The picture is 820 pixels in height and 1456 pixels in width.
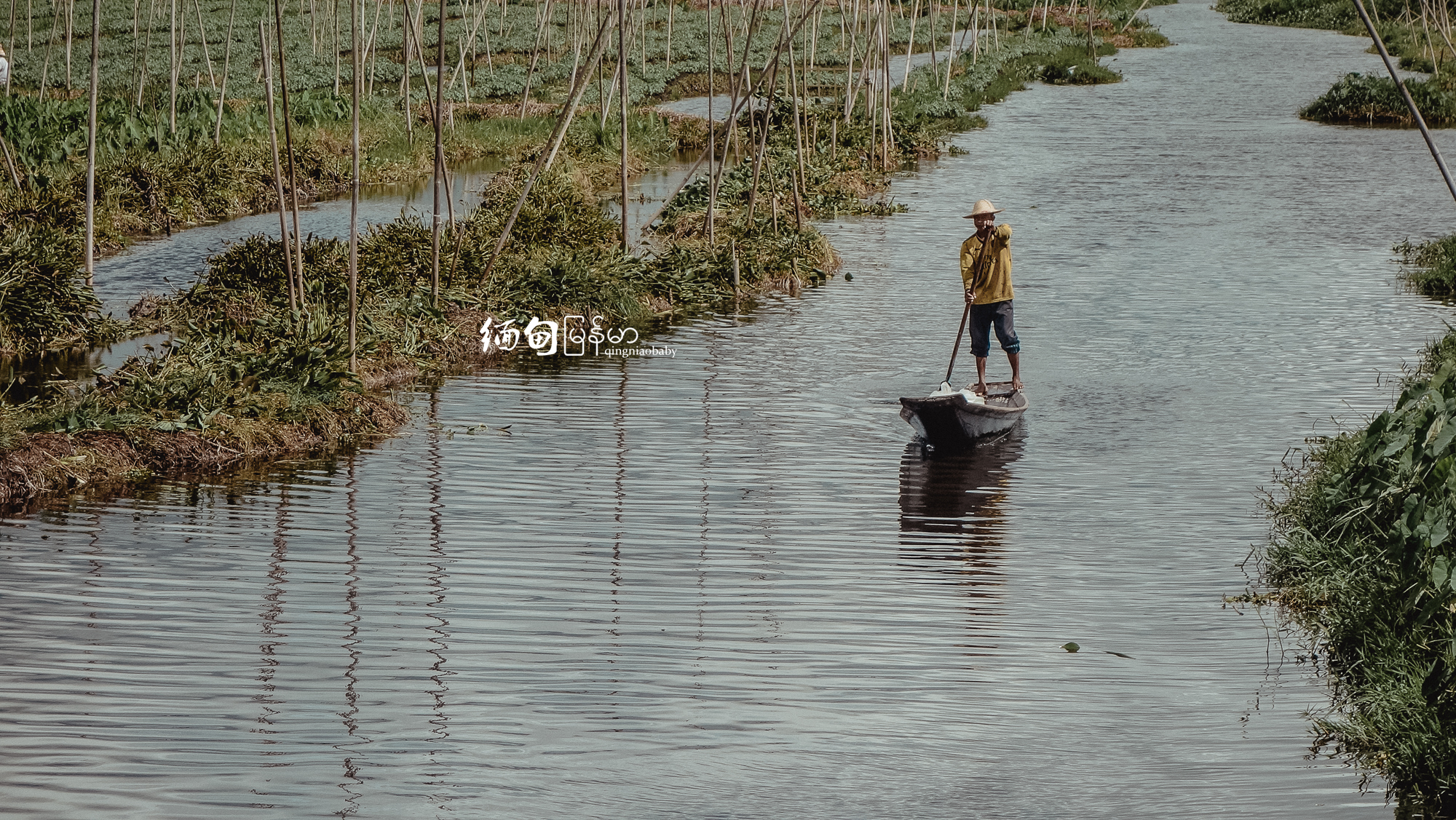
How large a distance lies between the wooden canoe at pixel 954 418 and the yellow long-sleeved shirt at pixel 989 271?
1148 mm

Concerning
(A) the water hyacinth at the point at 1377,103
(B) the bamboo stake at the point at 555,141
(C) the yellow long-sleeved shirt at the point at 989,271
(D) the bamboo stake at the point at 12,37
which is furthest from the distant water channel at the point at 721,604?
(A) the water hyacinth at the point at 1377,103

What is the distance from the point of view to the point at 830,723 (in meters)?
5.92

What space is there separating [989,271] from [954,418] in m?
1.87

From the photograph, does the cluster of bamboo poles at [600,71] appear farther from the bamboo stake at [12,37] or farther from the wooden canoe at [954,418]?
the wooden canoe at [954,418]

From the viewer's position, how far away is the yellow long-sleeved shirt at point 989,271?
11.5 meters

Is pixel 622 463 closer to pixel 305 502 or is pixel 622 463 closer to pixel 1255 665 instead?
pixel 305 502

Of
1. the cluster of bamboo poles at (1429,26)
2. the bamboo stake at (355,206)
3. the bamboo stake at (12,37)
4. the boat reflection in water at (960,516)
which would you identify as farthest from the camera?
the cluster of bamboo poles at (1429,26)

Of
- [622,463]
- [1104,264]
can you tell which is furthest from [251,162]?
[622,463]

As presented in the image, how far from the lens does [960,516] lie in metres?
8.91

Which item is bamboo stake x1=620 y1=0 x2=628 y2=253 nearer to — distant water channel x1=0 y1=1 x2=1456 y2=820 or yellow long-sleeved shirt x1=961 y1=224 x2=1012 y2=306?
distant water channel x1=0 y1=1 x2=1456 y2=820

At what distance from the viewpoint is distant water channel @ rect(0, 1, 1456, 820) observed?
5.48m

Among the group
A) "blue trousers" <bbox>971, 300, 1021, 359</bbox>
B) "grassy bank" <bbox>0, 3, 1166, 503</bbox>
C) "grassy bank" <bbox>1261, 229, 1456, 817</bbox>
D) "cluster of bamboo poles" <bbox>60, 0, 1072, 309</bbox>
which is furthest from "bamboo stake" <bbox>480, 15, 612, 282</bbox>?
"grassy bank" <bbox>1261, 229, 1456, 817</bbox>

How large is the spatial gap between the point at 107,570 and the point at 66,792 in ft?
8.71

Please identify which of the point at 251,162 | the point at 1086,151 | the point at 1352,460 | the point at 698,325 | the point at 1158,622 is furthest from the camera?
the point at 1086,151
